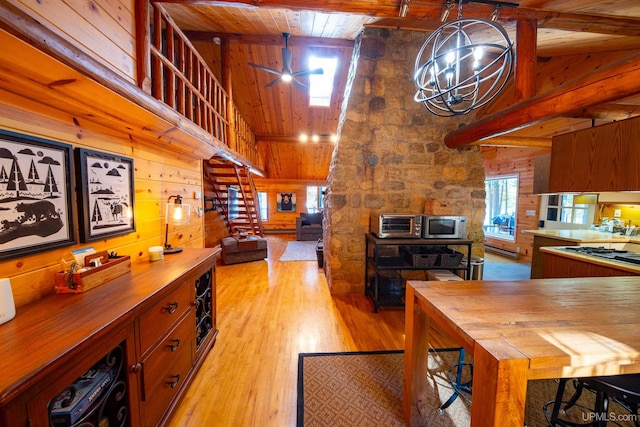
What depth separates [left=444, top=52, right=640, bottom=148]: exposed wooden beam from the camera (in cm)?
152

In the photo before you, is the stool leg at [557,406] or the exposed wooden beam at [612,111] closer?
the stool leg at [557,406]

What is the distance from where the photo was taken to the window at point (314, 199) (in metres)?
9.88

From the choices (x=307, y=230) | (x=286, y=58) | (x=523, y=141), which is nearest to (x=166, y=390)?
(x=286, y=58)

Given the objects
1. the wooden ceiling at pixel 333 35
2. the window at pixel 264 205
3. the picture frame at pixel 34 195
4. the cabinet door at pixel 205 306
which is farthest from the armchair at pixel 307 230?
the picture frame at pixel 34 195

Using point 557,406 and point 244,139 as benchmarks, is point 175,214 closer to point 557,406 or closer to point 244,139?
point 557,406

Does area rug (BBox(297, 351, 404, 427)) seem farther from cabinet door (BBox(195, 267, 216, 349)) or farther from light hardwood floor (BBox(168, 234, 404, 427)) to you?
cabinet door (BBox(195, 267, 216, 349))

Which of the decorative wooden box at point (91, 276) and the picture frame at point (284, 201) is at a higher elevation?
the picture frame at point (284, 201)

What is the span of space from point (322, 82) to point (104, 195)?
551 centimetres

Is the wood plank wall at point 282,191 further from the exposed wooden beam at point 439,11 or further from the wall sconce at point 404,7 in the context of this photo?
→ the wall sconce at point 404,7

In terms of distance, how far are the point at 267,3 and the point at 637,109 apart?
451 cm

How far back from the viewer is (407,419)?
1.47 m

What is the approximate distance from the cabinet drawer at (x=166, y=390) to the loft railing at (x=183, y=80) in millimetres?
2059

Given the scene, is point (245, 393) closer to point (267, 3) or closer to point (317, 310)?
point (317, 310)

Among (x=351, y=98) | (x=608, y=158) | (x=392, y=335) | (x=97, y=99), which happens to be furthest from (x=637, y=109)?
(x=97, y=99)
